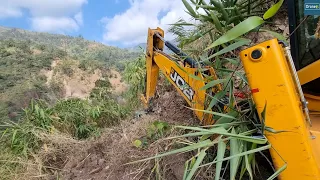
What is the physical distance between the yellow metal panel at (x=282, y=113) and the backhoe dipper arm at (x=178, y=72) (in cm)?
54

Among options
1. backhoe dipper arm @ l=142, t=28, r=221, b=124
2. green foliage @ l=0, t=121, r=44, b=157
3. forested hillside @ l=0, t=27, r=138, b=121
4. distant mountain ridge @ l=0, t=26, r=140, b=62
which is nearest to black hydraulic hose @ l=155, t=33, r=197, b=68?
backhoe dipper arm @ l=142, t=28, r=221, b=124

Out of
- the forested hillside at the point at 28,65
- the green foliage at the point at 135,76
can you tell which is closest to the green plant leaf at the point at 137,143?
the green foliage at the point at 135,76

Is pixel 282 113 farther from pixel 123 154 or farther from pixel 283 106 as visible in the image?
pixel 123 154

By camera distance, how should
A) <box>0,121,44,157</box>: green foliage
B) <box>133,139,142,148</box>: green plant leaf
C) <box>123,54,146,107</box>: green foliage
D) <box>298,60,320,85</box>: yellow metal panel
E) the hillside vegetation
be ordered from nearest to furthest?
the hillside vegetation, <box>298,60,320,85</box>: yellow metal panel, <box>133,139,142,148</box>: green plant leaf, <box>0,121,44,157</box>: green foliage, <box>123,54,146,107</box>: green foliage

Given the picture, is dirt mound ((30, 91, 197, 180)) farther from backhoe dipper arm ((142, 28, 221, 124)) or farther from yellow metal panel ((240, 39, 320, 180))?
yellow metal panel ((240, 39, 320, 180))

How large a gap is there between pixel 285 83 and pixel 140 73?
16.7 feet

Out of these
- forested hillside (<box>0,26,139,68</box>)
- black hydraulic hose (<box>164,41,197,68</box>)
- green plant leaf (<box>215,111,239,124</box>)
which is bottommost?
green plant leaf (<box>215,111,239,124</box>)

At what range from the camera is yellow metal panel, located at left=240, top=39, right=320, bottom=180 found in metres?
1.62

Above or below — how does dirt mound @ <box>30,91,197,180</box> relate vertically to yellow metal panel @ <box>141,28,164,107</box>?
below

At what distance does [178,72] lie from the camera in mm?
3119

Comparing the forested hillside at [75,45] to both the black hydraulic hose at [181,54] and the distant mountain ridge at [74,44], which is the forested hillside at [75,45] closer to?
the distant mountain ridge at [74,44]

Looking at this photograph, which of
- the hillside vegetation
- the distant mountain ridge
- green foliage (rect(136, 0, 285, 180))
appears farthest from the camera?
the distant mountain ridge

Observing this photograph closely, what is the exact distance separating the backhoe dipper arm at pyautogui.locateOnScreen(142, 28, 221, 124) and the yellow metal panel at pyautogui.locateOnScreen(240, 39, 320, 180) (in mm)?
539

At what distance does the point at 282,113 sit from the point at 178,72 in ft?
5.09
